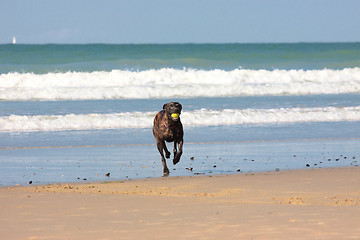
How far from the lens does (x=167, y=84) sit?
3173 cm

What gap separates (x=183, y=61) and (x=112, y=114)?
26.6 m

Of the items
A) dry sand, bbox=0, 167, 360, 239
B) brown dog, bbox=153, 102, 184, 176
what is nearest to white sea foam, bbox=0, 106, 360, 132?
brown dog, bbox=153, 102, 184, 176

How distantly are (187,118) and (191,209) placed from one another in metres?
11.1

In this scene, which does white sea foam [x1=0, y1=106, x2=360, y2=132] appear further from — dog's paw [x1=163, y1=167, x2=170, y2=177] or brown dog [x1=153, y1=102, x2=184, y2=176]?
dog's paw [x1=163, y1=167, x2=170, y2=177]

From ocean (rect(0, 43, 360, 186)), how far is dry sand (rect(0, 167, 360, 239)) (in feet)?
4.34

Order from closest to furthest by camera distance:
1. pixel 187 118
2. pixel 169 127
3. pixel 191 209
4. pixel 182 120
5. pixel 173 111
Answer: pixel 191 209
pixel 173 111
pixel 169 127
pixel 182 120
pixel 187 118

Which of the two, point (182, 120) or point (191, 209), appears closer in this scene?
point (191, 209)

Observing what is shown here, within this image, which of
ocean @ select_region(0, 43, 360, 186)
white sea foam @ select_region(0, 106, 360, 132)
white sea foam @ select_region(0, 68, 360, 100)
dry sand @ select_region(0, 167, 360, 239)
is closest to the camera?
dry sand @ select_region(0, 167, 360, 239)

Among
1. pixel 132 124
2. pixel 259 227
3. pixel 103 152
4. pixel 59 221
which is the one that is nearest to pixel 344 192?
pixel 259 227

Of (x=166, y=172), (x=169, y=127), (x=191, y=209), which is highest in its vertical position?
(x=169, y=127)

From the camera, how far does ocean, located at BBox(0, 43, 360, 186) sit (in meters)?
11.6

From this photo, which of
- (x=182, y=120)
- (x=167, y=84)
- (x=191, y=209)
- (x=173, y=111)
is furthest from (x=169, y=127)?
(x=167, y=84)

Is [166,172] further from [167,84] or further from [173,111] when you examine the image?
[167,84]

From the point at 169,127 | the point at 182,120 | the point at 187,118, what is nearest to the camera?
the point at 169,127
